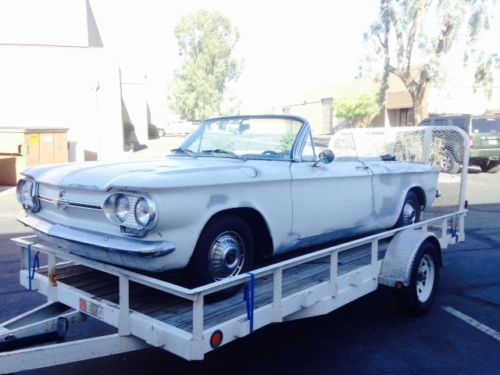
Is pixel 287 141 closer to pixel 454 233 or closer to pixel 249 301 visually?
pixel 249 301

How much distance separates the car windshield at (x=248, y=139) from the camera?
4.45m

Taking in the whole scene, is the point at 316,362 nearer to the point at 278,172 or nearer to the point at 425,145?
the point at 278,172

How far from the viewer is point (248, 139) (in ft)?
15.0

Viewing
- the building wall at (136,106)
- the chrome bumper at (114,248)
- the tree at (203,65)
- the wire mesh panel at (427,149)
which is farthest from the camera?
the tree at (203,65)

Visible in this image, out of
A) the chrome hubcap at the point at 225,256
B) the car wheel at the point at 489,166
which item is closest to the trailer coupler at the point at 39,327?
the chrome hubcap at the point at 225,256

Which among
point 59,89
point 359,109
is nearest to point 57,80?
point 59,89

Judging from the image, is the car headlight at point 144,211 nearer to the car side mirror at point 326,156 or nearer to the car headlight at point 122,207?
the car headlight at point 122,207

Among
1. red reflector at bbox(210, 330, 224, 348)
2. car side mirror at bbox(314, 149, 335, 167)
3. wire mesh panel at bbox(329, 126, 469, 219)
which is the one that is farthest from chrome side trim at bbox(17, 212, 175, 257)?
wire mesh panel at bbox(329, 126, 469, 219)

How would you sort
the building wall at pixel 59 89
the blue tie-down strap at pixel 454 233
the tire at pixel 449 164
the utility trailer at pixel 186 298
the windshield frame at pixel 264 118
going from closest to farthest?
1. the utility trailer at pixel 186 298
2. the windshield frame at pixel 264 118
3. the blue tie-down strap at pixel 454 233
4. the tire at pixel 449 164
5. the building wall at pixel 59 89

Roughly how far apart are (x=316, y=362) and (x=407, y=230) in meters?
1.68

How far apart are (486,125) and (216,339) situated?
17.0 meters

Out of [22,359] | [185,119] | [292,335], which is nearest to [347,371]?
[292,335]

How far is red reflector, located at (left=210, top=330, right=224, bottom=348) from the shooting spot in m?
2.91

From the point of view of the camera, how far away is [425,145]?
258 inches
